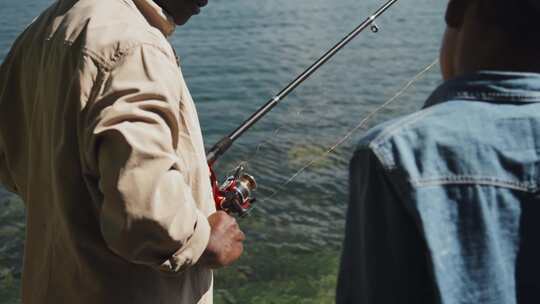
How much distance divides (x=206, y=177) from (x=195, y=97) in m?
8.33

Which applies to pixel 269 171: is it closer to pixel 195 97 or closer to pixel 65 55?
pixel 195 97

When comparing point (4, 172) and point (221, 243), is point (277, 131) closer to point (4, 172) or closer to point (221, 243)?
point (4, 172)

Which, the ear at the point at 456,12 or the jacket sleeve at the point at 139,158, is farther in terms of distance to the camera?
the jacket sleeve at the point at 139,158

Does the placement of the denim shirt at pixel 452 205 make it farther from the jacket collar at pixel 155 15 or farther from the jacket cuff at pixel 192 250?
the jacket collar at pixel 155 15

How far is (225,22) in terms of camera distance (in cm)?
1541

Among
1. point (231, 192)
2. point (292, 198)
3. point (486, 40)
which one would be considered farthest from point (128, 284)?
point (292, 198)

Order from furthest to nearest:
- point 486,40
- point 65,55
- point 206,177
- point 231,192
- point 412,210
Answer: point 231,192 → point 206,177 → point 65,55 → point 486,40 → point 412,210

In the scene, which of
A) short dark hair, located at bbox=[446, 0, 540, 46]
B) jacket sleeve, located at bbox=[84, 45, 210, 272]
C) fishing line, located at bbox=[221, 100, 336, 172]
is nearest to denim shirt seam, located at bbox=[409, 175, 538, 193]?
short dark hair, located at bbox=[446, 0, 540, 46]

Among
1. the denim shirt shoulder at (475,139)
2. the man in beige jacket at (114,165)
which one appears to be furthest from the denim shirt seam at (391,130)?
the man in beige jacket at (114,165)

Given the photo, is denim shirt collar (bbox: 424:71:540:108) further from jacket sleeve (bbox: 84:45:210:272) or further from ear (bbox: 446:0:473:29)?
jacket sleeve (bbox: 84:45:210:272)

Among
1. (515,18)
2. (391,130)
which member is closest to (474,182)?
(391,130)

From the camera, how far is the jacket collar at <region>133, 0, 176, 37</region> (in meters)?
2.34

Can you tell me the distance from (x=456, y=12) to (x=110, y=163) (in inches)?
39.9

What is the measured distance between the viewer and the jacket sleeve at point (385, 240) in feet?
4.59
